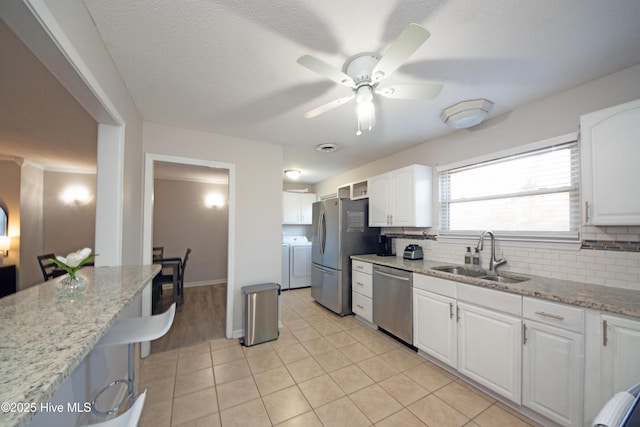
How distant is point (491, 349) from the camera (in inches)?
73.0

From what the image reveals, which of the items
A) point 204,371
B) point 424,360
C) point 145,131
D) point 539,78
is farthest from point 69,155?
point 539,78

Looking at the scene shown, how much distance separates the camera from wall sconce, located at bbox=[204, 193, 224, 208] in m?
5.39

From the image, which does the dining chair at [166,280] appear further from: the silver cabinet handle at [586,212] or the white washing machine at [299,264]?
the silver cabinet handle at [586,212]

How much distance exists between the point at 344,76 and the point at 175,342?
3.16 m

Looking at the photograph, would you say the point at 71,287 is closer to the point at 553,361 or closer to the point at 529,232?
the point at 553,361

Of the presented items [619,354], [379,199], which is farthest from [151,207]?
[619,354]

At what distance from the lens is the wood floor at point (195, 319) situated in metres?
2.76

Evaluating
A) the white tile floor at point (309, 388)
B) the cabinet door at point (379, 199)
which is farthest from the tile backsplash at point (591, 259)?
the cabinet door at point (379, 199)

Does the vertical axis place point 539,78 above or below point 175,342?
above

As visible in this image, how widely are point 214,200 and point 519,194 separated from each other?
208 inches

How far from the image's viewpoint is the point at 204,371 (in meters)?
2.22

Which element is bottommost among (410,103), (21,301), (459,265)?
(459,265)

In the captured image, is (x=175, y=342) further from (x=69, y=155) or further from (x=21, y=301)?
(x=69, y=155)

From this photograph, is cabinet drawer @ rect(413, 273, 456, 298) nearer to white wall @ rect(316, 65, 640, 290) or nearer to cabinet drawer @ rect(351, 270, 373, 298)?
white wall @ rect(316, 65, 640, 290)
